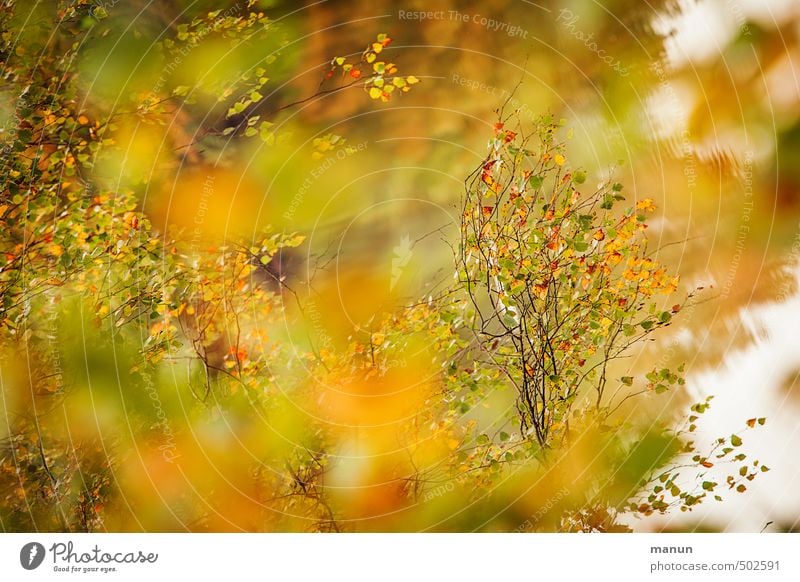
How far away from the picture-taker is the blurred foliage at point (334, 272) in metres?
1.77

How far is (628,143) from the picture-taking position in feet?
6.02

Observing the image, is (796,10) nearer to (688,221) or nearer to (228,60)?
(688,221)
